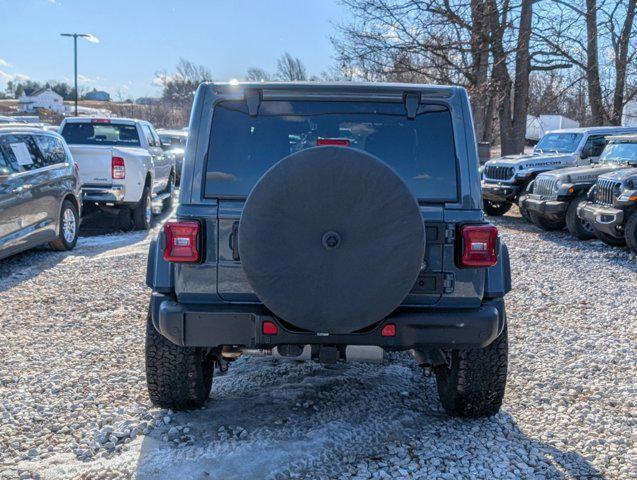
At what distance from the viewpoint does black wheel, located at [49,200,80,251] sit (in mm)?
9773

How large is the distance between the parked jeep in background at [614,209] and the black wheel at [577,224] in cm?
35

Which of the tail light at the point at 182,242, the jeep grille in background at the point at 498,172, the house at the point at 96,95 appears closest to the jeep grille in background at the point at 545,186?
the jeep grille in background at the point at 498,172

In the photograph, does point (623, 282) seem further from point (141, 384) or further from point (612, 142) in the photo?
point (141, 384)

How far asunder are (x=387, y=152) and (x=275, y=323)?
109 centimetres

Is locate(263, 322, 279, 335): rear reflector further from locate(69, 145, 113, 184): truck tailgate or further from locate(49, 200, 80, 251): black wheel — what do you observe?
locate(69, 145, 113, 184): truck tailgate

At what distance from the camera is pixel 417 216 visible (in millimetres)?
3080

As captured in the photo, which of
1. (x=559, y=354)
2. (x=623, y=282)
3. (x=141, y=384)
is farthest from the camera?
(x=623, y=282)

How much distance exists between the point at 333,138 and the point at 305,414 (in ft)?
5.41

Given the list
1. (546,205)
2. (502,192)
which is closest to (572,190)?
(546,205)

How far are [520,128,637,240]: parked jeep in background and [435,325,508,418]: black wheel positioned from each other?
350 inches

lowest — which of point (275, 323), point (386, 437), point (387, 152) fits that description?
point (386, 437)

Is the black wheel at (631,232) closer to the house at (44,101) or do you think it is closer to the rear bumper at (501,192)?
the rear bumper at (501,192)

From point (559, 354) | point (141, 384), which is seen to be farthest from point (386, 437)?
point (559, 354)

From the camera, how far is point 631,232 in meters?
10.1
